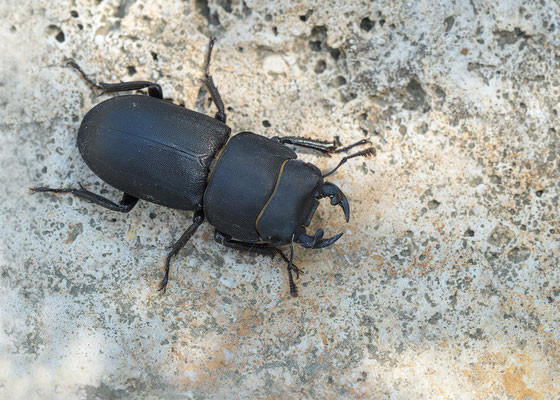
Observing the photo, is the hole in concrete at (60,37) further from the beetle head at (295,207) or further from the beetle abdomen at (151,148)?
the beetle head at (295,207)

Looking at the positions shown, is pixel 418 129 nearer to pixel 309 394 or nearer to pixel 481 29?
pixel 481 29

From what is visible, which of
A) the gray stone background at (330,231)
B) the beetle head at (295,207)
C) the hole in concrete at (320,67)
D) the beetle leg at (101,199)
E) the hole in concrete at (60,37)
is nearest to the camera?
the beetle head at (295,207)

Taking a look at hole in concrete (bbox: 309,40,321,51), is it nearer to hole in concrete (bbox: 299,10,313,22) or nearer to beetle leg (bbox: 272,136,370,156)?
hole in concrete (bbox: 299,10,313,22)

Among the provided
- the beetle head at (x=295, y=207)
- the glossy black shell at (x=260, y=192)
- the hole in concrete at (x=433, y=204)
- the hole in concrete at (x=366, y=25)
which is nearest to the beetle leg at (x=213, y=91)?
the glossy black shell at (x=260, y=192)

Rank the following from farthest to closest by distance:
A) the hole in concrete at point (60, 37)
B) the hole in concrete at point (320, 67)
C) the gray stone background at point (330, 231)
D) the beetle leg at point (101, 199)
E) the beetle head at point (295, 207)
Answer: the hole in concrete at point (60, 37), the hole in concrete at point (320, 67), the beetle leg at point (101, 199), the gray stone background at point (330, 231), the beetle head at point (295, 207)

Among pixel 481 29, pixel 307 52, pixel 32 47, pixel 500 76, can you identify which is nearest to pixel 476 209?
pixel 500 76

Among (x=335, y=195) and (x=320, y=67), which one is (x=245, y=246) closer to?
(x=335, y=195)

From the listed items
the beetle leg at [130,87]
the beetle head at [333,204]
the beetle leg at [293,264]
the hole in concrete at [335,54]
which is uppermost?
the hole in concrete at [335,54]

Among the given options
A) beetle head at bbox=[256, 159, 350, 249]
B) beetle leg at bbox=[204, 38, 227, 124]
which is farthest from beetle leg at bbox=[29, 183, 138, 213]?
beetle head at bbox=[256, 159, 350, 249]
